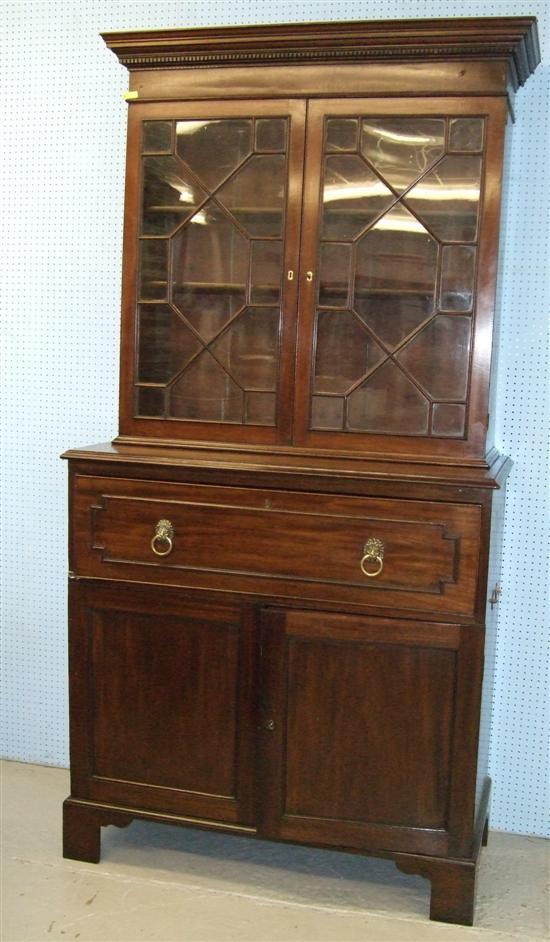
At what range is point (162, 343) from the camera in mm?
2602

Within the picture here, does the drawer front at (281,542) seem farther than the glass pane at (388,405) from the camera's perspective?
No

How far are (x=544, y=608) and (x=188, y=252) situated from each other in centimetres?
143

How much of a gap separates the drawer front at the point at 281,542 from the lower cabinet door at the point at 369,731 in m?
0.09

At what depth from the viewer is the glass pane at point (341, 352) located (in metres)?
2.46

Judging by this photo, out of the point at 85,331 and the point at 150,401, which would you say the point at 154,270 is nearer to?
the point at 150,401

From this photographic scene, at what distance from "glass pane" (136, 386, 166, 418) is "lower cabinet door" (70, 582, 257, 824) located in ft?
1.54

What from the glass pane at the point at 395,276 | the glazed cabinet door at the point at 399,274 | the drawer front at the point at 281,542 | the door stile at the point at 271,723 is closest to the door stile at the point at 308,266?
the glazed cabinet door at the point at 399,274

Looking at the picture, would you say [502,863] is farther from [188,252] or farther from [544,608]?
[188,252]

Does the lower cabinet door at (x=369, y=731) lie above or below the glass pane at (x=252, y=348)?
below

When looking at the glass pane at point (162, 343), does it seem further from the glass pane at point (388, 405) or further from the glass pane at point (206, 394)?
the glass pane at point (388, 405)

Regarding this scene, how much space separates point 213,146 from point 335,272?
0.47 m

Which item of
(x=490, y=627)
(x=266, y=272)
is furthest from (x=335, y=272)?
(x=490, y=627)

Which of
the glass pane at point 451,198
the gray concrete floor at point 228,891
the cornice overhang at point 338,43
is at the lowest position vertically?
the gray concrete floor at point 228,891

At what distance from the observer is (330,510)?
235 centimetres
